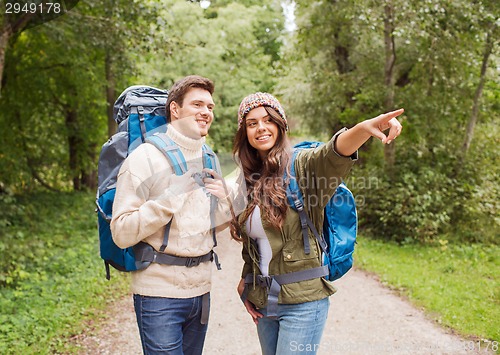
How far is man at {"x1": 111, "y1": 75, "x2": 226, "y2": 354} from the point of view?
7.32 feet

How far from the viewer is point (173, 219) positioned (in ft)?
7.66

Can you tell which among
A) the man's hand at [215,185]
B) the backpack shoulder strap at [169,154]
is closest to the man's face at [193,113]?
the backpack shoulder strap at [169,154]

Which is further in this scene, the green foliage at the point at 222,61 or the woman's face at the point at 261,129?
the green foliage at the point at 222,61

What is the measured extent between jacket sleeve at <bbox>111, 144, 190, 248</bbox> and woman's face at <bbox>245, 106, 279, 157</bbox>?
48 centimetres

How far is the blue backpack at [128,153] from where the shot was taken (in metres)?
2.33

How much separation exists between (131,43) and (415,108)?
5.87m

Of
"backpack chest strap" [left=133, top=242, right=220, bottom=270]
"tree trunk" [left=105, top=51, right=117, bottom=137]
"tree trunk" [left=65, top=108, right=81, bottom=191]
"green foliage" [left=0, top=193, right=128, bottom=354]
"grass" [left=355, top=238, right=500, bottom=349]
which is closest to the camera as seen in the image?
"backpack chest strap" [left=133, top=242, right=220, bottom=270]

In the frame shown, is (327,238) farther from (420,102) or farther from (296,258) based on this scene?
(420,102)

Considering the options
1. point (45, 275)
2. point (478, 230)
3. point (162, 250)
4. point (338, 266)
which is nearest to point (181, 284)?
point (162, 250)

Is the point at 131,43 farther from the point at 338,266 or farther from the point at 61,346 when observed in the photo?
the point at 338,266

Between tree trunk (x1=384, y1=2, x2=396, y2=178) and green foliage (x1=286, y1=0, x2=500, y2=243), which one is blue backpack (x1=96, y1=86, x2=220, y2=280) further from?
tree trunk (x1=384, y1=2, x2=396, y2=178)

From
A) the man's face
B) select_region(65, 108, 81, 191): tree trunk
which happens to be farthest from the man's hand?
select_region(65, 108, 81, 191): tree trunk

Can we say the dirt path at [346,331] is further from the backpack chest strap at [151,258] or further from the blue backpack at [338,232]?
the backpack chest strap at [151,258]

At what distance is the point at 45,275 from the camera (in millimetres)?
6543
